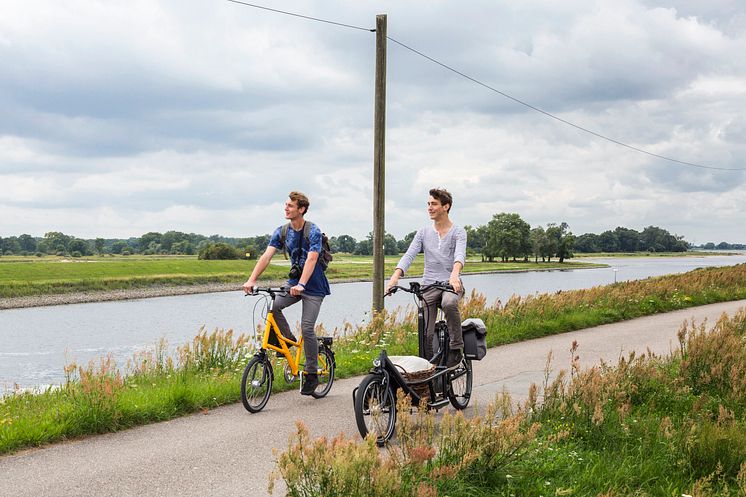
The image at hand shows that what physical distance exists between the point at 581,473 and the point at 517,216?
149189mm

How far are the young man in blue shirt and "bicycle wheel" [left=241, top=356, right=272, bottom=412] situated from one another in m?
0.53

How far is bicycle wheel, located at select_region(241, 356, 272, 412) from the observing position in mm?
7590

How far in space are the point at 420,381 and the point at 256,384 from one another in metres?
2.04

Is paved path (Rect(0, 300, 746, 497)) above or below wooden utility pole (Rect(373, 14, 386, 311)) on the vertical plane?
below

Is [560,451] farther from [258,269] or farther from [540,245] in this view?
[540,245]

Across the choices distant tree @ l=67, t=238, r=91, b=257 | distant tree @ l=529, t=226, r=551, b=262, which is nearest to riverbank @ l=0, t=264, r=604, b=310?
distant tree @ l=529, t=226, r=551, b=262

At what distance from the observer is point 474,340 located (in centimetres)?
759

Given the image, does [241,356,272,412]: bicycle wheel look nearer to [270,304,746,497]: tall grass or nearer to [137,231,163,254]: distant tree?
[270,304,746,497]: tall grass

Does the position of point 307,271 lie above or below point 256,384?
above

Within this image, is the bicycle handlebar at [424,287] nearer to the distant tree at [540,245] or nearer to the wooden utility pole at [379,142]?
the wooden utility pole at [379,142]

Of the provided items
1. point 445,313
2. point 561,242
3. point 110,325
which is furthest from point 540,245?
point 445,313

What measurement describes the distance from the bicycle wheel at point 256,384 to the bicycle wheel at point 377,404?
1.77 meters

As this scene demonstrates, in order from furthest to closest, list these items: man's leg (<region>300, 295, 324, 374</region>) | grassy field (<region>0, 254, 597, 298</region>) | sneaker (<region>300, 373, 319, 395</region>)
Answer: grassy field (<region>0, 254, 597, 298</region>) → sneaker (<region>300, 373, 319, 395</region>) → man's leg (<region>300, 295, 324, 374</region>)

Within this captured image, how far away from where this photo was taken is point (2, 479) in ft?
17.7
